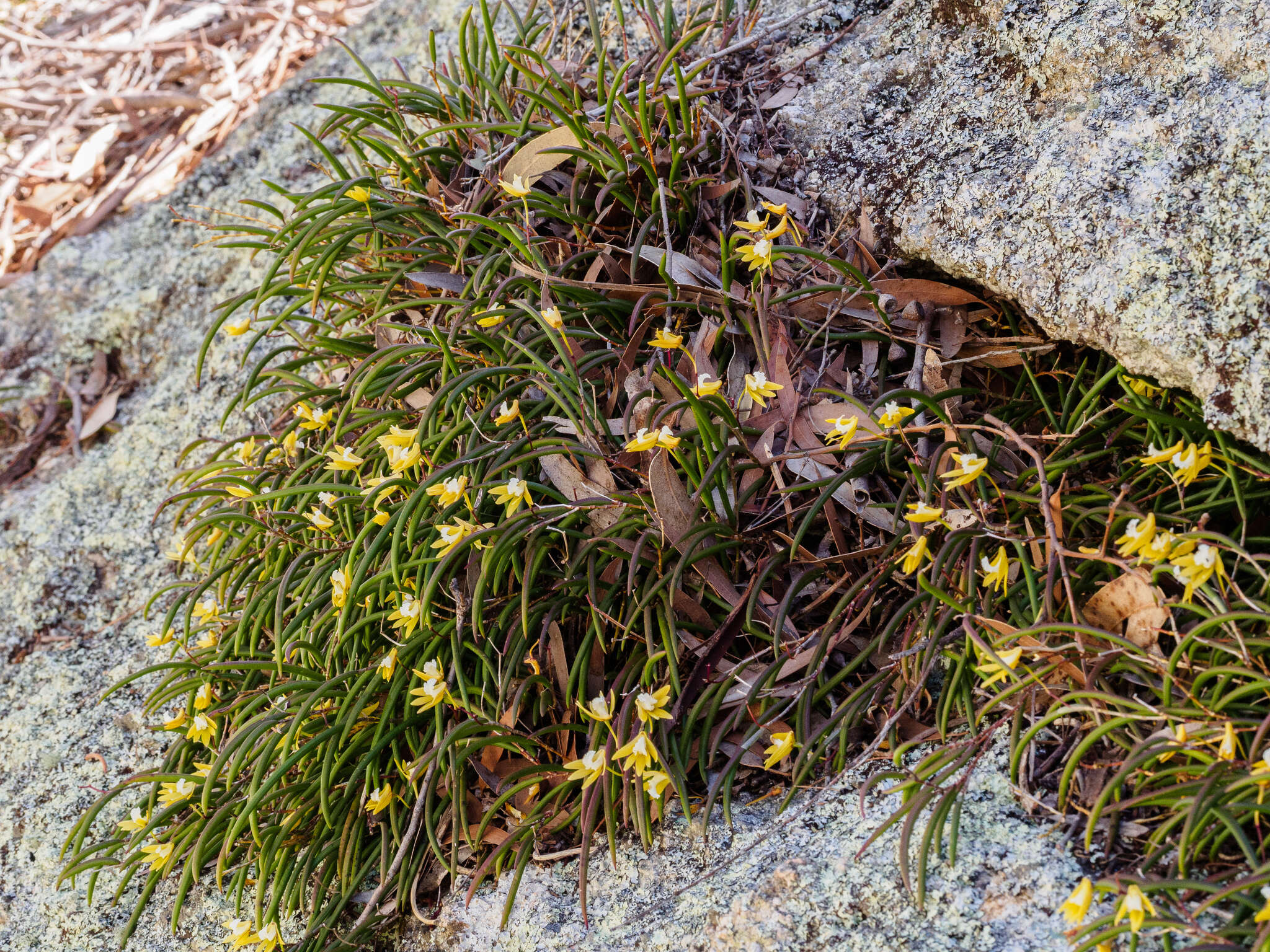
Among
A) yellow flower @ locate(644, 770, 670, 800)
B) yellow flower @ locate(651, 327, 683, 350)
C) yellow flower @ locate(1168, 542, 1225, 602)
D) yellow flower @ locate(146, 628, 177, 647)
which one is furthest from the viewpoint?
yellow flower @ locate(146, 628, 177, 647)

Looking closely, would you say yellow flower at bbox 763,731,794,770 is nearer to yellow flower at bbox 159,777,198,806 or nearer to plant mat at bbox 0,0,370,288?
yellow flower at bbox 159,777,198,806

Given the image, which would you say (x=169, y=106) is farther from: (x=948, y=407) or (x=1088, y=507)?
(x=1088, y=507)

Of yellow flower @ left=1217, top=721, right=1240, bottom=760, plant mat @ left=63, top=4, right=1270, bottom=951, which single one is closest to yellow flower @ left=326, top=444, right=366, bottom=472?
plant mat @ left=63, top=4, right=1270, bottom=951

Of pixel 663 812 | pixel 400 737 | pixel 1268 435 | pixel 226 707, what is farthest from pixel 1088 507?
pixel 226 707

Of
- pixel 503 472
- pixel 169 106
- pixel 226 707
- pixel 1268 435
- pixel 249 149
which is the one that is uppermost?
pixel 169 106

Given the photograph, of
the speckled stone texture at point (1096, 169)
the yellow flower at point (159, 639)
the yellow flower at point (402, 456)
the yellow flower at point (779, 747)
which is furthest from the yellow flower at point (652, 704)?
the yellow flower at point (159, 639)

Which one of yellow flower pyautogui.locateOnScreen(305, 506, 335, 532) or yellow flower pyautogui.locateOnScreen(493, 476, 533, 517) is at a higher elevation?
yellow flower pyautogui.locateOnScreen(305, 506, 335, 532)

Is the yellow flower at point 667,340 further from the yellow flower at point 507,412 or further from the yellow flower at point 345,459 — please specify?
the yellow flower at point 345,459
